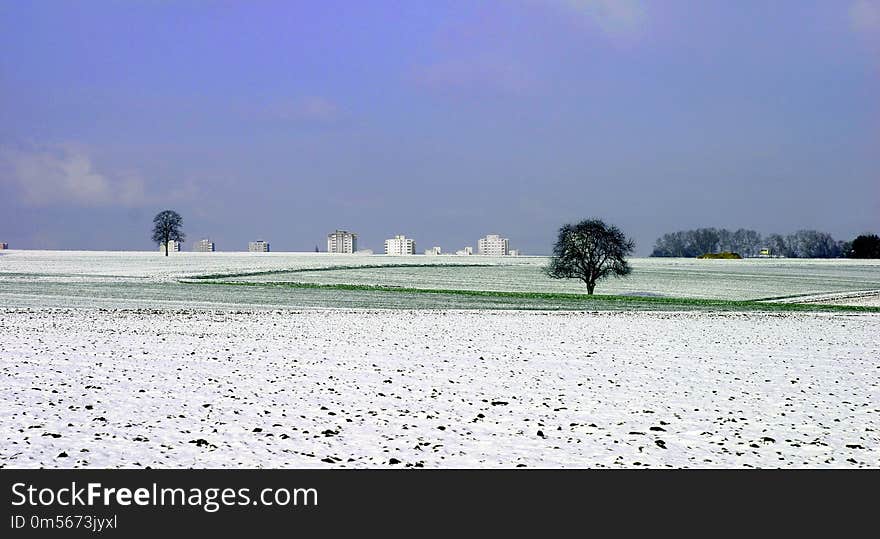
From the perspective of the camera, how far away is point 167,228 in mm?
112250

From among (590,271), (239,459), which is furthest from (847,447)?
(590,271)

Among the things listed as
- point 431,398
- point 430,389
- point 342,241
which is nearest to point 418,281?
point 430,389

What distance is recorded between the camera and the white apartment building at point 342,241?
18462cm

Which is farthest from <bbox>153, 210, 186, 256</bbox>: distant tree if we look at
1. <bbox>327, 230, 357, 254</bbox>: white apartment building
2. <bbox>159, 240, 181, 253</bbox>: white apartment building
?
<bbox>327, 230, 357, 254</bbox>: white apartment building

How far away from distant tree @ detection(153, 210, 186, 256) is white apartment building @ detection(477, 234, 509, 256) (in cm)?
8864

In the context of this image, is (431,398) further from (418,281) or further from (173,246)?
(173,246)

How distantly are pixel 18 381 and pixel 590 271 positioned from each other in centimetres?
4511

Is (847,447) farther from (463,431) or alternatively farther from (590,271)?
(590,271)

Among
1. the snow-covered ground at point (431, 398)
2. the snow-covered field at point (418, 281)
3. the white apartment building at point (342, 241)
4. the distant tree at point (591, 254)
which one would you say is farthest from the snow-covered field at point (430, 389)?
the white apartment building at point (342, 241)

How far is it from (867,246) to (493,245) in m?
87.2

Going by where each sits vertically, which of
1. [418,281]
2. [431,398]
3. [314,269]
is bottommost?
[431,398]

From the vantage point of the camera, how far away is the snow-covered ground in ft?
31.4

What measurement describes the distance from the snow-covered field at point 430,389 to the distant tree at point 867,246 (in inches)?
3829

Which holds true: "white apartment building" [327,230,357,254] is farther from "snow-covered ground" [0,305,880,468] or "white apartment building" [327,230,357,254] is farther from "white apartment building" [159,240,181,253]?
"snow-covered ground" [0,305,880,468]
